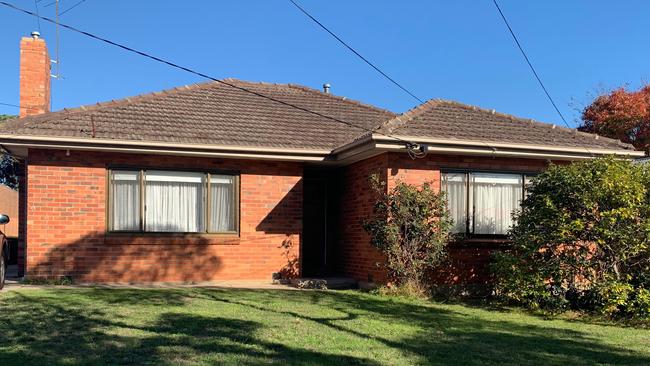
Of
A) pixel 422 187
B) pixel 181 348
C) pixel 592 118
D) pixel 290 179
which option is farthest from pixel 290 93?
pixel 592 118

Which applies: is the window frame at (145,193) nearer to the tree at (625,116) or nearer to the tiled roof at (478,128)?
the tiled roof at (478,128)

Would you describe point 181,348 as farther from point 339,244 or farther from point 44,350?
point 339,244

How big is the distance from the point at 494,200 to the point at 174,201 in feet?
21.4

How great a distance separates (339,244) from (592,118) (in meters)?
16.6

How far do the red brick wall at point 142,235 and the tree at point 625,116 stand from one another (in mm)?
16788

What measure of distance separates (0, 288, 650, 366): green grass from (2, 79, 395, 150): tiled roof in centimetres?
335

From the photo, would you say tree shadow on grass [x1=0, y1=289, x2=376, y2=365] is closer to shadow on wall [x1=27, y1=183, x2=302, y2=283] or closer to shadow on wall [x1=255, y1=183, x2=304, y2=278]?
shadow on wall [x1=27, y1=183, x2=302, y2=283]

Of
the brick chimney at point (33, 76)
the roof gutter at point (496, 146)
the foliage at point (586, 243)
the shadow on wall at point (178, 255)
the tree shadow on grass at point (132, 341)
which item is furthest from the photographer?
the brick chimney at point (33, 76)

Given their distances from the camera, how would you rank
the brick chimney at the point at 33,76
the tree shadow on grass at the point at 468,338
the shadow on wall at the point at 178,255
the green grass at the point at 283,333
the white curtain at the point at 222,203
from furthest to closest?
the brick chimney at the point at 33,76 → the white curtain at the point at 222,203 → the shadow on wall at the point at 178,255 → the tree shadow on grass at the point at 468,338 → the green grass at the point at 283,333

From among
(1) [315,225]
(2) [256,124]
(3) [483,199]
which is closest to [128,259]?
(2) [256,124]

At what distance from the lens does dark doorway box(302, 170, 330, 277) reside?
1368cm

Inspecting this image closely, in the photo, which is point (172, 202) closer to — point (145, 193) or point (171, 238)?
point (145, 193)

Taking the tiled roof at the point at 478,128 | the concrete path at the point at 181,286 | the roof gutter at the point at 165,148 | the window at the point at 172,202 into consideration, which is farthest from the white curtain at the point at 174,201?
the tiled roof at the point at 478,128

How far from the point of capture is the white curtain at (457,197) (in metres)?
11.5
